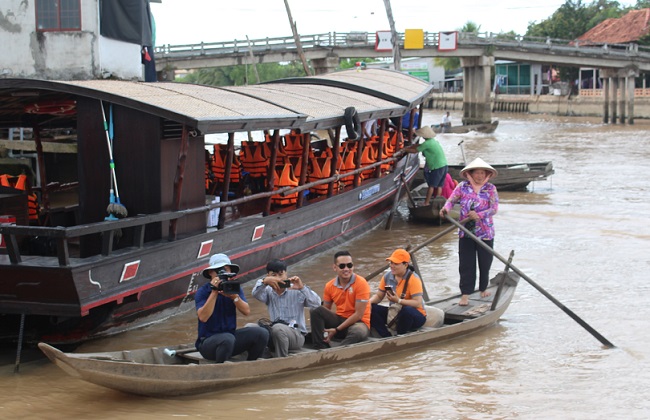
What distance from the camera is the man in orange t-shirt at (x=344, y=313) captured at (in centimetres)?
741

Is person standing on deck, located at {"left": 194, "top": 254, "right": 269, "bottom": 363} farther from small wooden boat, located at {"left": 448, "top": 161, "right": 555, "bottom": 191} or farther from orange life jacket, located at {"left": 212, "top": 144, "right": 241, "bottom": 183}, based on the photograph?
small wooden boat, located at {"left": 448, "top": 161, "right": 555, "bottom": 191}

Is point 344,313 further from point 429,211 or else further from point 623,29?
point 623,29

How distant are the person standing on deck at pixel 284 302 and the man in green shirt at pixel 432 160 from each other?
822cm

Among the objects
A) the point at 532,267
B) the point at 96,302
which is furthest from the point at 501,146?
the point at 96,302

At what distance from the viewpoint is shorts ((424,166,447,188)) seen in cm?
1538

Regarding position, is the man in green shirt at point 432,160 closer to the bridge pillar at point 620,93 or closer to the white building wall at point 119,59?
the white building wall at point 119,59

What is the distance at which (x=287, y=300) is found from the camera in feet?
Result: 23.7

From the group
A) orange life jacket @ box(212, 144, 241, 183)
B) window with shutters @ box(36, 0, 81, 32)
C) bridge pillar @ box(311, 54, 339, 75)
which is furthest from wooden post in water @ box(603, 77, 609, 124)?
orange life jacket @ box(212, 144, 241, 183)

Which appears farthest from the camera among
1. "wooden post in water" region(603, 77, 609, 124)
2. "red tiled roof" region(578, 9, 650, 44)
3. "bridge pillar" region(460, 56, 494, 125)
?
"red tiled roof" region(578, 9, 650, 44)

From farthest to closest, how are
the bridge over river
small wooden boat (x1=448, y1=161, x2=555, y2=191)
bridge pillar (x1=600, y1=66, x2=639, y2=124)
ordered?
bridge pillar (x1=600, y1=66, x2=639, y2=124) → the bridge over river → small wooden boat (x1=448, y1=161, x2=555, y2=191)

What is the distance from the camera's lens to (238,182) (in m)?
12.7

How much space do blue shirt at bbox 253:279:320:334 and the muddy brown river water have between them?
1.69 feet

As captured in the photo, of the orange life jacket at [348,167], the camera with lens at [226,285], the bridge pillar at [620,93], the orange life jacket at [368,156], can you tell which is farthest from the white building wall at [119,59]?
the bridge pillar at [620,93]

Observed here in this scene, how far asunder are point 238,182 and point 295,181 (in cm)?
139
